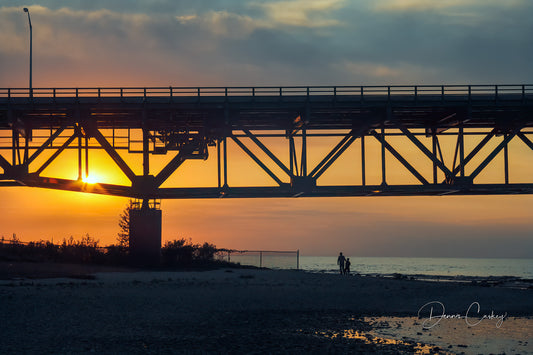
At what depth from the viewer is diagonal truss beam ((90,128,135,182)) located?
4750 cm

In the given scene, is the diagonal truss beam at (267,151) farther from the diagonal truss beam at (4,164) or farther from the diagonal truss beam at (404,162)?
the diagonal truss beam at (4,164)

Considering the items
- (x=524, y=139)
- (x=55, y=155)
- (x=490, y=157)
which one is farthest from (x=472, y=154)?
(x=55, y=155)

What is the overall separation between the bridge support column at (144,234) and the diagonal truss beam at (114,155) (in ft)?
9.01

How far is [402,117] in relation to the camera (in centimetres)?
5253

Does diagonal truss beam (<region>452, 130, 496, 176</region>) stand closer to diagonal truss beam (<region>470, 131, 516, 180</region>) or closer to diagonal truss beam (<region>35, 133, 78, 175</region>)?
diagonal truss beam (<region>470, 131, 516, 180</region>)

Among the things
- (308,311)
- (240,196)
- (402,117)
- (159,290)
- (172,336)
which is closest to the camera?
(172,336)

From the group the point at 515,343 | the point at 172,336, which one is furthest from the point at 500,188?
the point at 172,336

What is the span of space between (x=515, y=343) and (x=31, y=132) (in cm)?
3986

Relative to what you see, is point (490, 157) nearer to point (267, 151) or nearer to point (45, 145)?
point (267, 151)

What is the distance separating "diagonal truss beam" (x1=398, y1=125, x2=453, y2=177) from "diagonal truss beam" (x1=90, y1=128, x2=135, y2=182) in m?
18.6

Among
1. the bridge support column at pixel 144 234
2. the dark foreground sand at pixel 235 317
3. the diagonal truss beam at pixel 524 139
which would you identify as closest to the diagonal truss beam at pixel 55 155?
the bridge support column at pixel 144 234

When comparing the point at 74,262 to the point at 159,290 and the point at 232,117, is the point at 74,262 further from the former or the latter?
the point at 159,290

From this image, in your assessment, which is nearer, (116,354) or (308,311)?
(116,354)

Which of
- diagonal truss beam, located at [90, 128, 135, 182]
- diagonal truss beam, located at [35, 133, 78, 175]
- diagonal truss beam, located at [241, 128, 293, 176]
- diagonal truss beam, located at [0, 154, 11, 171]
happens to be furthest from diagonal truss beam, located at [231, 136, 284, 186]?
diagonal truss beam, located at [0, 154, 11, 171]
